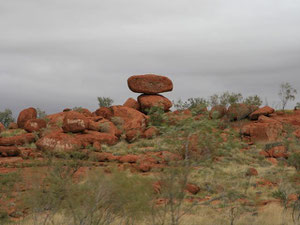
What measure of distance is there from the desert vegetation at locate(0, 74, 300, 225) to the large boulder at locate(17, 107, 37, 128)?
0.11 m

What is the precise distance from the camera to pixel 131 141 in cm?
Result: 3061

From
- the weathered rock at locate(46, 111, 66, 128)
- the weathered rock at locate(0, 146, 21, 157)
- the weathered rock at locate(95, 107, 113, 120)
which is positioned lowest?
the weathered rock at locate(0, 146, 21, 157)

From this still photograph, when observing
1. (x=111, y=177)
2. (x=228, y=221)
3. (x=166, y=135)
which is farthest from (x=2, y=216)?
(x=228, y=221)

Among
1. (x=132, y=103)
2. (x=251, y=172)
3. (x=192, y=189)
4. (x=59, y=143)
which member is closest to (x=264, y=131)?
(x=251, y=172)

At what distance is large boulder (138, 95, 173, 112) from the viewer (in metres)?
40.1

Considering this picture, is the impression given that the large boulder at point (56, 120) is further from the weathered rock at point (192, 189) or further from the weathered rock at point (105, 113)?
the weathered rock at point (192, 189)

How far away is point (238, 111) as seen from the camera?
39.2 m

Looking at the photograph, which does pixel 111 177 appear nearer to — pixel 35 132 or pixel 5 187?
pixel 5 187

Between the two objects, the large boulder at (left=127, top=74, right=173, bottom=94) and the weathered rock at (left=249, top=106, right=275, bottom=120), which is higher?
the large boulder at (left=127, top=74, right=173, bottom=94)

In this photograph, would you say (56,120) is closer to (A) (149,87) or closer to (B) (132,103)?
(B) (132,103)

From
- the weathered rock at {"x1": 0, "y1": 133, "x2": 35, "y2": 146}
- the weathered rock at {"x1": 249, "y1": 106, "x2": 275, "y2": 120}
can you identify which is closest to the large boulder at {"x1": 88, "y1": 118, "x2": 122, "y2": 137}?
the weathered rock at {"x1": 0, "y1": 133, "x2": 35, "y2": 146}

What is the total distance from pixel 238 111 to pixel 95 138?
59.6 ft

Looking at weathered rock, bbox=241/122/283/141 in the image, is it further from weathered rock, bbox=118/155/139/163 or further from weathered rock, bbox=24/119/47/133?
weathered rock, bbox=24/119/47/133

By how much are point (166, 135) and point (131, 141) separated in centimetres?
1988
